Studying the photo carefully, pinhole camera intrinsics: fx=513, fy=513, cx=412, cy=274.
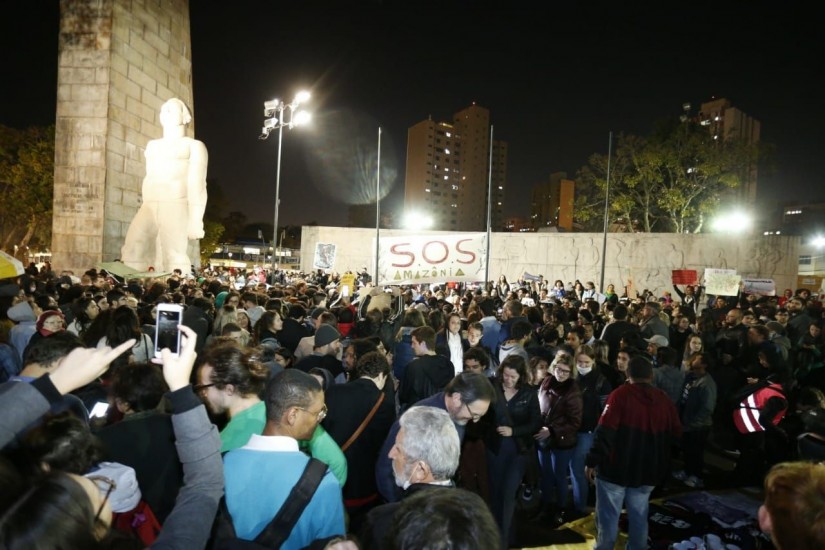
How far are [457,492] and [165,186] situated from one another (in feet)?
63.4

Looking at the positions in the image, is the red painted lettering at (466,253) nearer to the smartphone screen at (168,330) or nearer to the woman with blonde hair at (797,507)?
the smartphone screen at (168,330)

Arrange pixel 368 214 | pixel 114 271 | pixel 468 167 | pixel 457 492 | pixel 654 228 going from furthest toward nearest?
pixel 468 167 < pixel 368 214 < pixel 654 228 < pixel 114 271 < pixel 457 492

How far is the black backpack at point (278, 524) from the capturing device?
2.14 metres

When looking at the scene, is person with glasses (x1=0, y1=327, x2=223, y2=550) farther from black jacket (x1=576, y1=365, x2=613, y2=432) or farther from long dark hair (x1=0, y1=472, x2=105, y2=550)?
black jacket (x1=576, y1=365, x2=613, y2=432)

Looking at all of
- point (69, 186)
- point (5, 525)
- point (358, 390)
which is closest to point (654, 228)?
point (69, 186)

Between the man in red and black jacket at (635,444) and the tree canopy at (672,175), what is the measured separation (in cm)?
2922

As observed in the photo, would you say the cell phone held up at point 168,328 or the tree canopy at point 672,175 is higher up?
A: the tree canopy at point 672,175

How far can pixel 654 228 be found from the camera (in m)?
36.9

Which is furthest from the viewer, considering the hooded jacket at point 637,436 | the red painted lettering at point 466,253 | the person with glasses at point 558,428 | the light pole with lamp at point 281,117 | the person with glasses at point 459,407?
the light pole with lamp at point 281,117

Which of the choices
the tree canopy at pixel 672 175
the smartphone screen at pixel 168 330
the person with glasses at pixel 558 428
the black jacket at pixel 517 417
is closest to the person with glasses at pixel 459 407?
the black jacket at pixel 517 417

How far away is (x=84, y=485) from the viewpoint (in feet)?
4.80

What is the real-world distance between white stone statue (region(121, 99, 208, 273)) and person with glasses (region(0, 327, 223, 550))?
1761 centimetres

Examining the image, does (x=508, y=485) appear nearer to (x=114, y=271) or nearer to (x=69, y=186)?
(x=114, y=271)

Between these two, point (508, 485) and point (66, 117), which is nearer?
point (508, 485)
